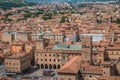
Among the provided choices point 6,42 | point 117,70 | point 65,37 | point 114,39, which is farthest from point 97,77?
point 6,42

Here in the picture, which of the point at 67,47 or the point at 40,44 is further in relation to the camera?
the point at 40,44

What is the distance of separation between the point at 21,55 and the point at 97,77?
18.6m

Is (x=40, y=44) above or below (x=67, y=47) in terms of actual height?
above

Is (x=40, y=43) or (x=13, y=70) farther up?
(x=40, y=43)

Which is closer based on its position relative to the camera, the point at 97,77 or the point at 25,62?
the point at 97,77

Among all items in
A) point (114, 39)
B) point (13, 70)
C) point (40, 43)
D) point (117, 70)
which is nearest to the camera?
point (117, 70)

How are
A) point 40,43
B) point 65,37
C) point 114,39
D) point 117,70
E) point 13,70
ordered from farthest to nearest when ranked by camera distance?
point 65,37 < point 114,39 < point 40,43 < point 13,70 < point 117,70

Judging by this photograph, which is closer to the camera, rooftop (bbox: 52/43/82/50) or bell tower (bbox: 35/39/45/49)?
rooftop (bbox: 52/43/82/50)

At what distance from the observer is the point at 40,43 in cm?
6147

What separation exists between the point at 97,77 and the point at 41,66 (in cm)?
1868

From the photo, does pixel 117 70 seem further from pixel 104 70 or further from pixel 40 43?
pixel 40 43

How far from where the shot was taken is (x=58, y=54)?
193ft

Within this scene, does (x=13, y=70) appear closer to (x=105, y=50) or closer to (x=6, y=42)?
(x=105, y=50)

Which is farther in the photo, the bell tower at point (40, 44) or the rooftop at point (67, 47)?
the bell tower at point (40, 44)
